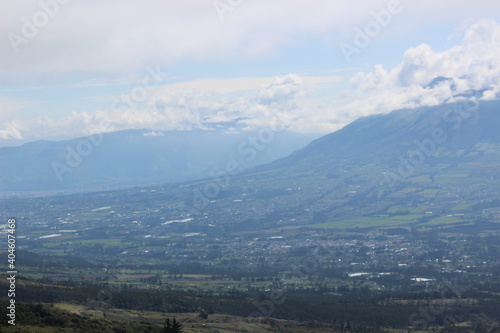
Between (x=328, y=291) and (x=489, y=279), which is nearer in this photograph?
(x=328, y=291)

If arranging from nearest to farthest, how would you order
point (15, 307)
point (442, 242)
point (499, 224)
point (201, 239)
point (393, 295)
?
point (15, 307) < point (393, 295) < point (442, 242) < point (499, 224) < point (201, 239)

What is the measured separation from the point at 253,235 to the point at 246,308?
94.4 metres

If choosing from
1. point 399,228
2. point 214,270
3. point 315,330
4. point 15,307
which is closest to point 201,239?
point 214,270

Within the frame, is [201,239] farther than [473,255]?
Yes

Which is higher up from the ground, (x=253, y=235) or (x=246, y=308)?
(x=253, y=235)

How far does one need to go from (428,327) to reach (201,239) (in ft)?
354

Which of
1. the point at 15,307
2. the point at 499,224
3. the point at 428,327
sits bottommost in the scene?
the point at 428,327

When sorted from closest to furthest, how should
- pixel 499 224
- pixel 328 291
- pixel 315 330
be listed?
pixel 315 330 → pixel 328 291 → pixel 499 224

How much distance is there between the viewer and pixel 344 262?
14350 centimetres

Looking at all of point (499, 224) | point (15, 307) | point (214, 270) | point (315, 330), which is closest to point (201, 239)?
point (214, 270)

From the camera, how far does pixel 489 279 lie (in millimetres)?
118625

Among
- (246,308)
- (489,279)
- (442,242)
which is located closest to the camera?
(246,308)

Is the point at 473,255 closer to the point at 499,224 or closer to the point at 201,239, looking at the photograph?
the point at 499,224

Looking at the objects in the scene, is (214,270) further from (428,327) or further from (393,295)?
(428,327)
